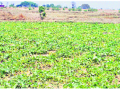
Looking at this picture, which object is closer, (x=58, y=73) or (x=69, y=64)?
(x=58, y=73)

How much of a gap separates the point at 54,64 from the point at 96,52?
2.73 metres

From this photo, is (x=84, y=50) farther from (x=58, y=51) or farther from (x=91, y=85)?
(x=91, y=85)

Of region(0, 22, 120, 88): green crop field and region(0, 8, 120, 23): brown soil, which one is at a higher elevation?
region(0, 8, 120, 23): brown soil

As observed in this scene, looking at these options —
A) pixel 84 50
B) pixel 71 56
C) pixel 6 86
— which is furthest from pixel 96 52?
pixel 6 86

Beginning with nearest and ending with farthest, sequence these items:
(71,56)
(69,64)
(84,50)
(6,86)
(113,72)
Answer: (6,86), (113,72), (69,64), (71,56), (84,50)

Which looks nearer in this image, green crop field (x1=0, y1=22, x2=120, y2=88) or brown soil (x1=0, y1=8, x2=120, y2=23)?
green crop field (x1=0, y1=22, x2=120, y2=88)

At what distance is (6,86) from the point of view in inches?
211

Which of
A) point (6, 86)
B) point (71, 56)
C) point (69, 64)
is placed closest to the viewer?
point (6, 86)

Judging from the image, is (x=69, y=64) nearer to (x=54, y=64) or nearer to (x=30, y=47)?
(x=54, y=64)

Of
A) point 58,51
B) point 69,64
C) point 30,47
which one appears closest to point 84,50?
point 58,51

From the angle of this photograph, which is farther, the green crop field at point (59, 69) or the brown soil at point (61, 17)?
the brown soil at point (61, 17)

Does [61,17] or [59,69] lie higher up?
[61,17]

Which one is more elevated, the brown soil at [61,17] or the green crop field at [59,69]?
the brown soil at [61,17]

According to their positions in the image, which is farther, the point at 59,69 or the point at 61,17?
the point at 61,17
